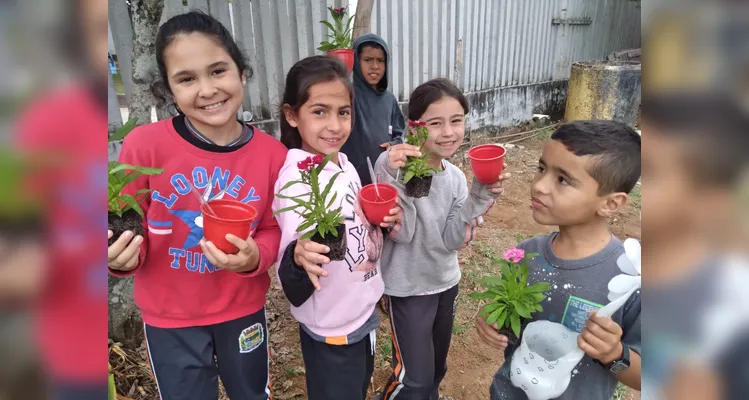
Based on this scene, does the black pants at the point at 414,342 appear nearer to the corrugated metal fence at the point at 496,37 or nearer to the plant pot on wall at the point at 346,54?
the plant pot on wall at the point at 346,54

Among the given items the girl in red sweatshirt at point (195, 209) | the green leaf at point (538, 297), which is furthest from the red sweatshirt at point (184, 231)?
the green leaf at point (538, 297)

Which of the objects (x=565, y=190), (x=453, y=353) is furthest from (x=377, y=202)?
(x=453, y=353)

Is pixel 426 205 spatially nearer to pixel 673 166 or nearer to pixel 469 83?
pixel 673 166

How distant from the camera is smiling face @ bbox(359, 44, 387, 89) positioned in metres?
3.50

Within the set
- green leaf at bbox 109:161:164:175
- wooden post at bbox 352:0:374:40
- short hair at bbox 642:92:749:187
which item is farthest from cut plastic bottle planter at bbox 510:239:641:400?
wooden post at bbox 352:0:374:40

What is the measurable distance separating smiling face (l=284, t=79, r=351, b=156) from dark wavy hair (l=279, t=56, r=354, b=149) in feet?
0.08

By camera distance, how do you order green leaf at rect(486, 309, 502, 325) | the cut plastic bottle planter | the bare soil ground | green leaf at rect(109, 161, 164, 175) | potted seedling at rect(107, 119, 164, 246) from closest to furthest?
green leaf at rect(109, 161, 164, 175)
potted seedling at rect(107, 119, 164, 246)
the cut plastic bottle planter
green leaf at rect(486, 309, 502, 325)
the bare soil ground

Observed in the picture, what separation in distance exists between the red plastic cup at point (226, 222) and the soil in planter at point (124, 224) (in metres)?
0.25

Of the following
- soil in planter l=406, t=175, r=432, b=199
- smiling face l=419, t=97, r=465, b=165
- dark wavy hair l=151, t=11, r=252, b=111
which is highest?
dark wavy hair l=151, t=11, r=252, b=111

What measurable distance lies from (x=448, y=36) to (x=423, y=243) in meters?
6.26

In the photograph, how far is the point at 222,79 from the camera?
1849 millimetres

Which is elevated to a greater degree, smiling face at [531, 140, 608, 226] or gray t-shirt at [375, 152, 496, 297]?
smiling face at [531, 140, 608, 226]

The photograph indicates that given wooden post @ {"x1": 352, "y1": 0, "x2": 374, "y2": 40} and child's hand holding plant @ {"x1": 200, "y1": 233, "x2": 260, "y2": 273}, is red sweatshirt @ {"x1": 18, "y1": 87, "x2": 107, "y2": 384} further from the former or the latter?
wooden post @ {"x1": 352, "y1": 0, "x2": 374, "y2": 40}

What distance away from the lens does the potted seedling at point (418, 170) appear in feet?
7.11
